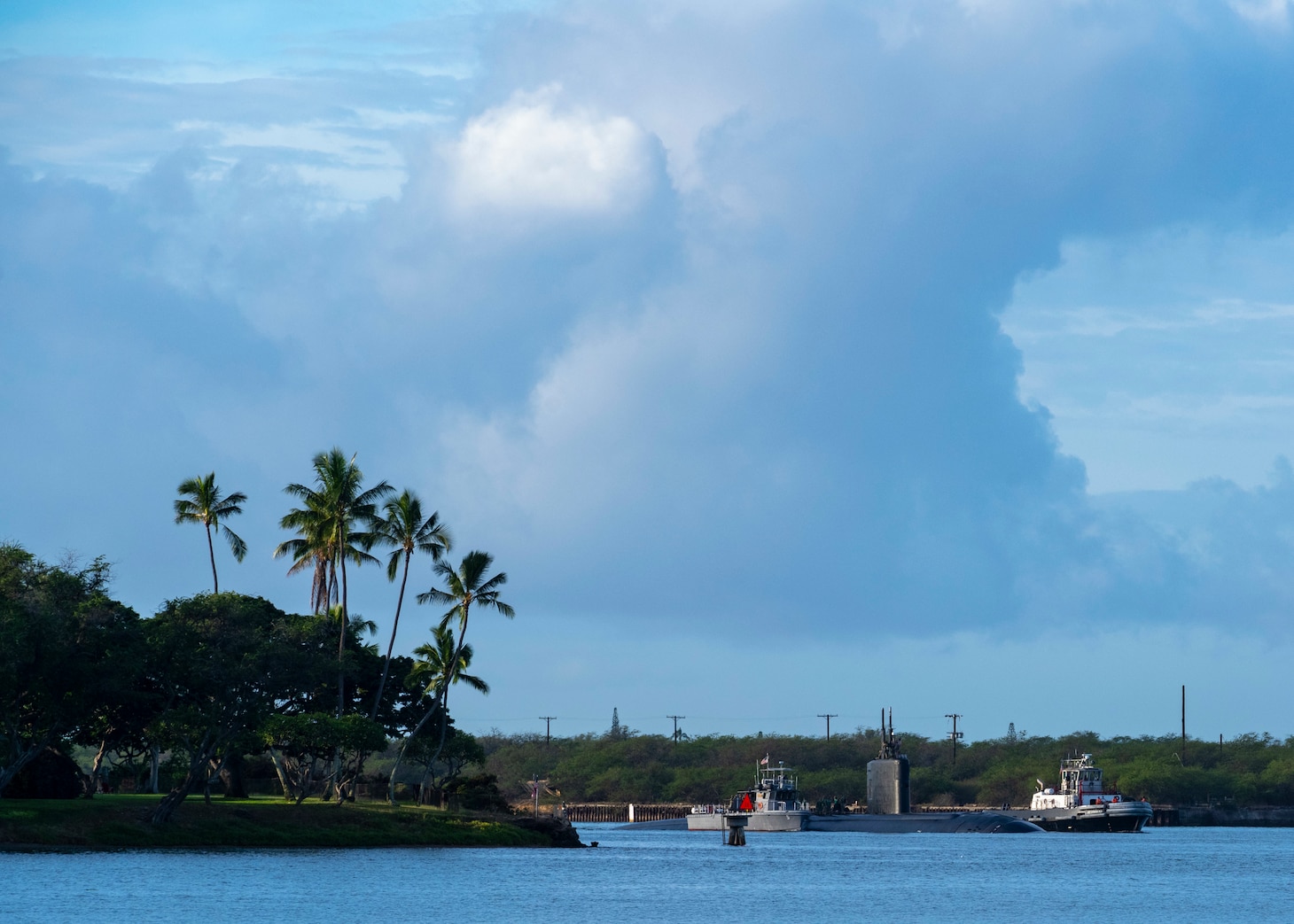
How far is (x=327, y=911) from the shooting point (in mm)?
55594

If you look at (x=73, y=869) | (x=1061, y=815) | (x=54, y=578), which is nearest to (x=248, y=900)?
(x=73, y=869)

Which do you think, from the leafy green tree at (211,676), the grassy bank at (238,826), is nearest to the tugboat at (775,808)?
the grassy bank at (238,826)

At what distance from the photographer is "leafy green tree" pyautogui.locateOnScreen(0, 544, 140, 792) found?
7012 cm

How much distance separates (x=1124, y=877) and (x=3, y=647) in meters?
57.9

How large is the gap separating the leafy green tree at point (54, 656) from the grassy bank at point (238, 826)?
3.28m

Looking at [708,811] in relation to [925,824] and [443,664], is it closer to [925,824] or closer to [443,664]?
[925,824]

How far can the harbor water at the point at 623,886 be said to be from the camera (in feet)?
186

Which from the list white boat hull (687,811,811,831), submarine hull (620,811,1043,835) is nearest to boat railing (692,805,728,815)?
submarine hull (620,811,1043,835)

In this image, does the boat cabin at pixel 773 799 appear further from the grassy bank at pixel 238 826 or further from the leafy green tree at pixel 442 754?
the grassy bank at pixel 238 826

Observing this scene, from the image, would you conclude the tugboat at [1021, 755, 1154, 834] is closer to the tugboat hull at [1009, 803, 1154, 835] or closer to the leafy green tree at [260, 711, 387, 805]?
the tugboat hull at [1009, 803, 1154, 835]

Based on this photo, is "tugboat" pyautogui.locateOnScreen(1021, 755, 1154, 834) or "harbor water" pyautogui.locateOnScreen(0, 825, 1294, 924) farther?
"tugboat" pyautogui.locateOnScreen(1021, 755, 1154, 834)

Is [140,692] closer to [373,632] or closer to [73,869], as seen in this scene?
[73,869]

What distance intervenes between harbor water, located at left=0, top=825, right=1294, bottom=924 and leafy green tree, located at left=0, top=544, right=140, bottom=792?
7.32m

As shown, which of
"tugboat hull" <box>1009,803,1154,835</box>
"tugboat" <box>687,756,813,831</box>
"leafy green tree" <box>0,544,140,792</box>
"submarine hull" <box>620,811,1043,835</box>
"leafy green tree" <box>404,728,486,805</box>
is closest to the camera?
"leafy green tree" <box>0,544,140,792</box>
